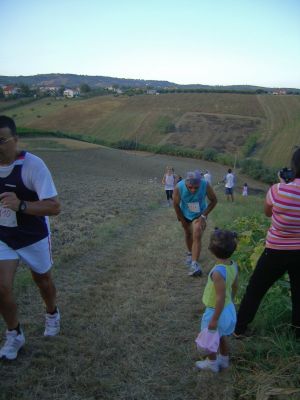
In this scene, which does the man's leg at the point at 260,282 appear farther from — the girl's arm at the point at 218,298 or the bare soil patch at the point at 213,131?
the bare soil patch at the point at 213,131

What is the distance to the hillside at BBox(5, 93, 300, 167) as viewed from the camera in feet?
175

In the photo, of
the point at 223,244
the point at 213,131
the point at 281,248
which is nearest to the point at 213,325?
the point at 223,244

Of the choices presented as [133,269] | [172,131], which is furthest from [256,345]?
[172,131]

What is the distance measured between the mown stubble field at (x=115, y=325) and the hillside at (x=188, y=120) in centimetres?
4039

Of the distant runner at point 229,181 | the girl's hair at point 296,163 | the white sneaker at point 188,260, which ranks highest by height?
the girl's hair at point 296,163

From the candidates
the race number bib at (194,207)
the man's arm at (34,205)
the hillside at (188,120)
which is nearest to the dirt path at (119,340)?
the race number bib at (194,207)

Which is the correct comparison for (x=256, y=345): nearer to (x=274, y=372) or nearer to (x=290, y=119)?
(x=274, y=372)

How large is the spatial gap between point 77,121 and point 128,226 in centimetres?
5963

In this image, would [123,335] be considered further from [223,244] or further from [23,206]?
[23,206]

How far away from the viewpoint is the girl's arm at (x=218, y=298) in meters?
3.10

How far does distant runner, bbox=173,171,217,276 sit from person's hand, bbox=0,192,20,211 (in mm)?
2885

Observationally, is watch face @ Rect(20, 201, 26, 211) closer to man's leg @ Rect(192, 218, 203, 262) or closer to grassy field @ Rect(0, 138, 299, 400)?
grassy field @ Rect(0, 138, 299, 400)

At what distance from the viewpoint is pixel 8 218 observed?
11.1 feet

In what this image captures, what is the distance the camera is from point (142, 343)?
3.79 metres
